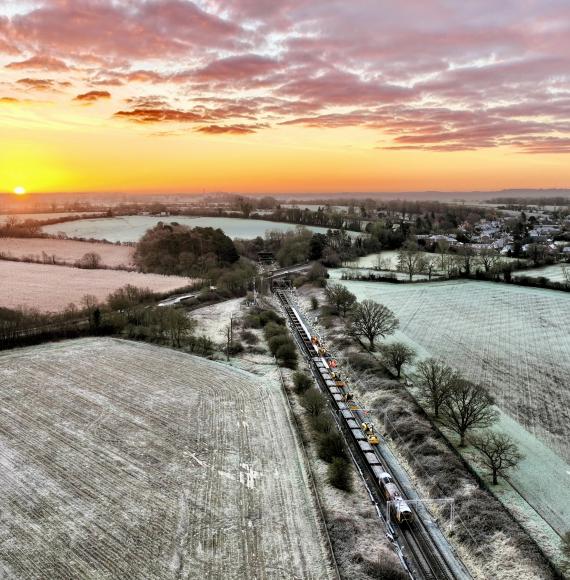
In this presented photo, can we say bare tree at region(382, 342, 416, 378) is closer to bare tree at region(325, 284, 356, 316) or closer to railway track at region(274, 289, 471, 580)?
railway track at region(274, 289, 471, 580)

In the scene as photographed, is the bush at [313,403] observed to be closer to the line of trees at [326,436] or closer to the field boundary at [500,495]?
the line of trees at [326,436]

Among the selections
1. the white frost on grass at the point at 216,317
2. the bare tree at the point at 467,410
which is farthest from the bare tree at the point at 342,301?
the bare tree at the point at 467,410

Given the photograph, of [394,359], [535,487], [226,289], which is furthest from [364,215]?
[535,487]

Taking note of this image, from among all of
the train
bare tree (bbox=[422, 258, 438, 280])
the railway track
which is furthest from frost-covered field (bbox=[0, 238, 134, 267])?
the railway track

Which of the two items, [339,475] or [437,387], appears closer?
[339,475]

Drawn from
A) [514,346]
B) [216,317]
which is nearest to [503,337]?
[514,346]

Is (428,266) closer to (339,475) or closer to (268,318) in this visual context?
(268,318)
